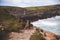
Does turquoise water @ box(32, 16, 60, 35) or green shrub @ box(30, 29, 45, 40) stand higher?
turquoise water @ box(32, 16, 60, 35)

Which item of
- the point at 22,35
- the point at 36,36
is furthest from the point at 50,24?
the point at 22,35

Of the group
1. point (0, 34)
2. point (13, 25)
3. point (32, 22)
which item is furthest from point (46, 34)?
point (0, 34)

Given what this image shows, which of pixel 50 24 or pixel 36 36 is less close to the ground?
pixel 50 24

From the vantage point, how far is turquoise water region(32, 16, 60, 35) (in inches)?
72.2

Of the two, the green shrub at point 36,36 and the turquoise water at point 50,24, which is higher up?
the turquoise water at point 50,24

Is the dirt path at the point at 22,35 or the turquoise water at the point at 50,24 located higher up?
the turquoise water at the point at 50,24

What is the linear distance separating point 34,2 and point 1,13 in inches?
19.3

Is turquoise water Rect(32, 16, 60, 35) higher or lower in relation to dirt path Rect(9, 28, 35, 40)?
higher

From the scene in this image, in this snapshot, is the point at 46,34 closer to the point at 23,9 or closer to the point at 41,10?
the point at 41,10

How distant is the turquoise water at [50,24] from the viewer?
1834 mm

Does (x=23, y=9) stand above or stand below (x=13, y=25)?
above

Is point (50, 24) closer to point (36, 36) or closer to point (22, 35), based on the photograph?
point (36, 36)

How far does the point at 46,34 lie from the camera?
5.90 feet

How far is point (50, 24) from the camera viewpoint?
6.10 feet
